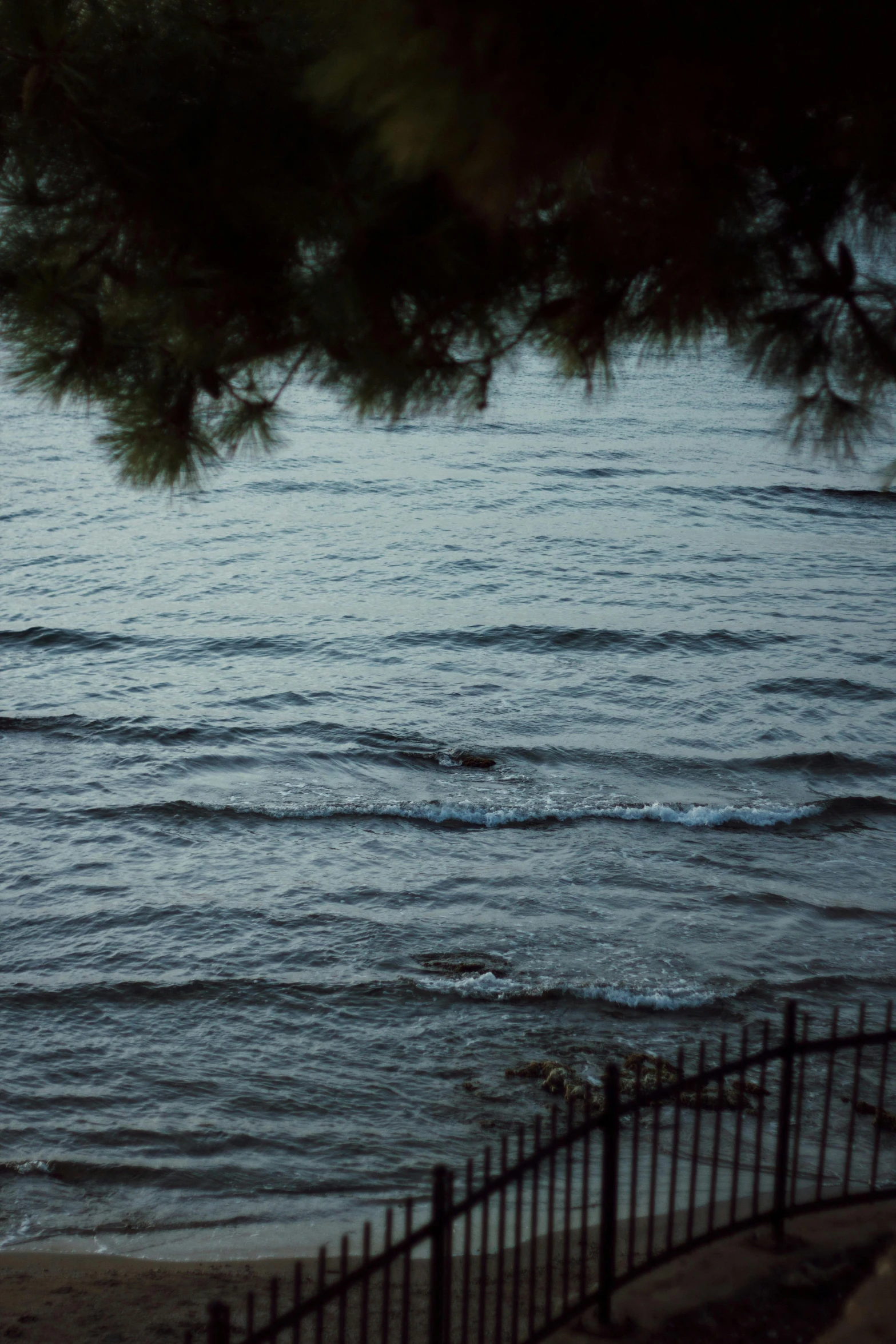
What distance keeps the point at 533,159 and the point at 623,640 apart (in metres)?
20.6

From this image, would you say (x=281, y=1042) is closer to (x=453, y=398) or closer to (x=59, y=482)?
(x=453, y=398)

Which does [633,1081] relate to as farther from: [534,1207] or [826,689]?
[826,689]

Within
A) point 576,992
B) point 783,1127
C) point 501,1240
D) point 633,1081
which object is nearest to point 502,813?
point 576,992

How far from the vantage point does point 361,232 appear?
16.5 feet

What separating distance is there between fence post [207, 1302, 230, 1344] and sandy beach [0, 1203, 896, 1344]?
265 cm

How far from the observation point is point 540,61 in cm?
364

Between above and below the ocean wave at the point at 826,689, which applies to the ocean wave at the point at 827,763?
below

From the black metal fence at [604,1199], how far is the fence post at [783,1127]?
1cm

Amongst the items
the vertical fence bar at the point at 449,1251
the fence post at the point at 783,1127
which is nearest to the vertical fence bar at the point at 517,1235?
the vertical fence bar at the point at 449,1251

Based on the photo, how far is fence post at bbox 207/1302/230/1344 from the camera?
348 centimetres

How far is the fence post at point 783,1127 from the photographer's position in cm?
581

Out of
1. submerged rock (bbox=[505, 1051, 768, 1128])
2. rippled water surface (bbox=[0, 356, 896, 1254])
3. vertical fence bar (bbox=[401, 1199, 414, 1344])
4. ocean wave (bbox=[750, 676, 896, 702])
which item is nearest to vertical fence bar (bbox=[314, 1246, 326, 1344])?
vertical fence bar (bbox=[401, 1199, 414, 1344])

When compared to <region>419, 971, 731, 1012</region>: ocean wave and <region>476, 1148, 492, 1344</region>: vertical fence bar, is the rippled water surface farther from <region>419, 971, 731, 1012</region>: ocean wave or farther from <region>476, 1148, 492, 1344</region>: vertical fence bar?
<region>476, 1148, 492, 1344</region>: vertical fence bar

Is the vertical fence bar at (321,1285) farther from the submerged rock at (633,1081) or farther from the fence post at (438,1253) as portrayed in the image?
the submerged rock at (633,1081)
